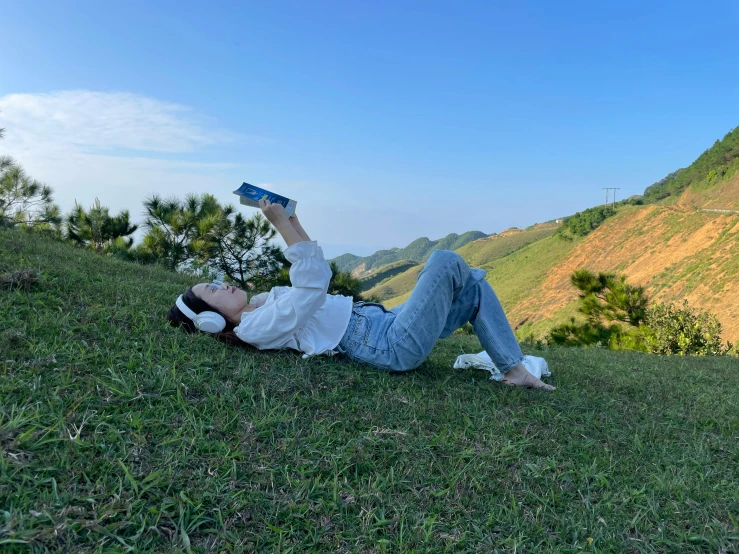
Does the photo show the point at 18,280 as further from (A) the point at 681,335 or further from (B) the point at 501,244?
(B) the point at 501,244

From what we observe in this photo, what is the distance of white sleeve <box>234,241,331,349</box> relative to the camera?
2.51 m

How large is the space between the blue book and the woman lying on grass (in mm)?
53

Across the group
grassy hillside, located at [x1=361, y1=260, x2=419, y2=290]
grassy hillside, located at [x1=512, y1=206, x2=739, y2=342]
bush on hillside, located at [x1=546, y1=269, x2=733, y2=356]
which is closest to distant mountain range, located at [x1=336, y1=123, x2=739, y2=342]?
grassy hillside, located at [x1=512, y1=206, x2=739, y2=342]

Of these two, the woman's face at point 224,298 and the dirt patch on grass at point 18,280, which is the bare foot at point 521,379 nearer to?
the woman's face at point 224,298

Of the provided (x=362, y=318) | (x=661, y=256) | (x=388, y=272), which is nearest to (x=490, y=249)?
(x=388, y=272)

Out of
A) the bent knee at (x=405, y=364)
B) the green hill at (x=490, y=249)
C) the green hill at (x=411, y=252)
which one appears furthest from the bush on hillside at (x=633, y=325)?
the green hill at (x=411, y=252)

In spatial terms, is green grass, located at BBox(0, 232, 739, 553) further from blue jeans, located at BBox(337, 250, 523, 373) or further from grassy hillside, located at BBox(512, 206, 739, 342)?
grassy hillside, located at BBox(512, 206, 739, 342)

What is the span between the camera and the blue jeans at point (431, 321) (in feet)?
8.84

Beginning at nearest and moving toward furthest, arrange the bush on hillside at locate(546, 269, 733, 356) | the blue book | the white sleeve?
the white sleeve
the blue book
the bush on hillside at locate(546, 269, 733, 356)

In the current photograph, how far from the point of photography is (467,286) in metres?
2.84

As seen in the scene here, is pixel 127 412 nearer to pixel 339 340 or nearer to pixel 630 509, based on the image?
pixel 339 340

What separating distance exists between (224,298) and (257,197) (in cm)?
66

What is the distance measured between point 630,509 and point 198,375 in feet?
6.29

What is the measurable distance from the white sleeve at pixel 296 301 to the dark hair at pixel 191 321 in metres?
0.15
